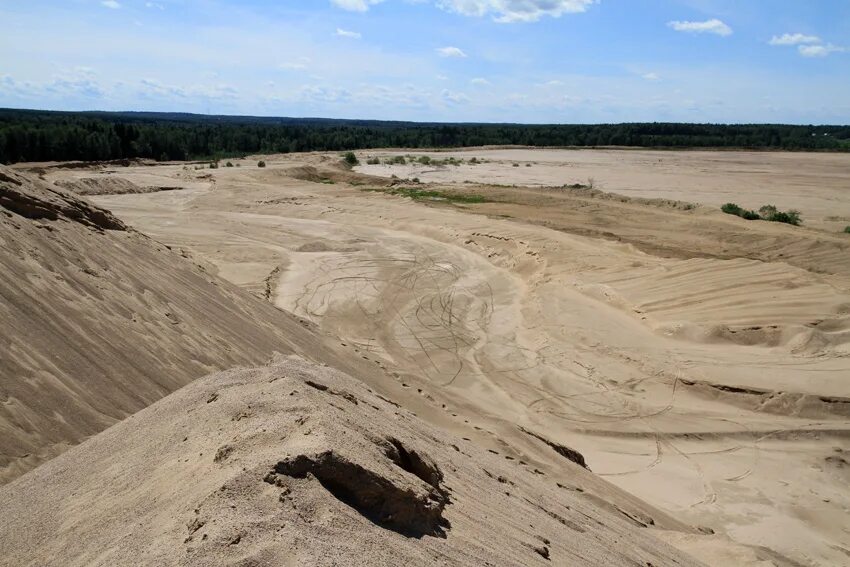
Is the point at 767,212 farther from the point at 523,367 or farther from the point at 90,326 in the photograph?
the point at 90,326

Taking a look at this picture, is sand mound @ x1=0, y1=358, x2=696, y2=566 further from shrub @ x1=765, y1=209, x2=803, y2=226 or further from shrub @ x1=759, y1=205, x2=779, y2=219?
shrub @ x1=759, y1=205, x2=779, y2=219

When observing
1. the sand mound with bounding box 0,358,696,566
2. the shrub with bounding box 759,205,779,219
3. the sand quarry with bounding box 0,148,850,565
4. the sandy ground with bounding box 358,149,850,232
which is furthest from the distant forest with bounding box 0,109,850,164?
the sand mound with bounding box 0,358,696,566

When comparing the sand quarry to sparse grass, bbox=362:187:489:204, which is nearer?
the sand quarry

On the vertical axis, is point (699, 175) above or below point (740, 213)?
above

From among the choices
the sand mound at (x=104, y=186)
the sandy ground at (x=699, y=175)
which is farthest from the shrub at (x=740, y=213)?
A: the sand mound at (x=104, y=186)

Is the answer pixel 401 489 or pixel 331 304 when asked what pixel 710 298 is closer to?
pixel 331 304

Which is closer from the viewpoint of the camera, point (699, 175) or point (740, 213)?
point (740, 213)

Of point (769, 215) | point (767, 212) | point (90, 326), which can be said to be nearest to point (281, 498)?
point (90, 326)

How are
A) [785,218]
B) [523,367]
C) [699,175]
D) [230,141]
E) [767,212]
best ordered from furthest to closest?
[230,141] < [699,175] < [767,212] < [785,218] < [523,367]
